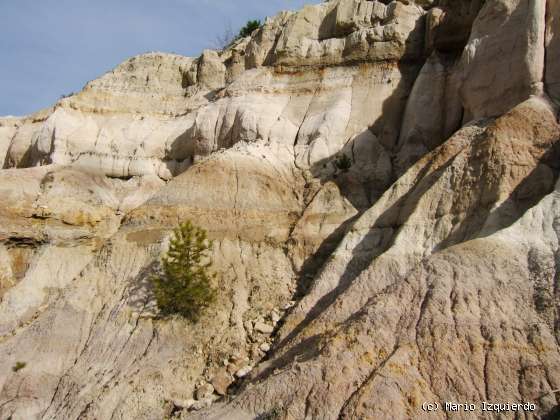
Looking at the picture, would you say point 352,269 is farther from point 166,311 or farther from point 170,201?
point 170,201

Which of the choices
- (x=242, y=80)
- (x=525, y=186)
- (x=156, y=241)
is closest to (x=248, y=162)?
(x=156, y=241)

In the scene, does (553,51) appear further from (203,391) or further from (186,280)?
(203,391)

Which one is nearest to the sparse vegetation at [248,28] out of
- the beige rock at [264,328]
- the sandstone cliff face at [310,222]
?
the sandstone cliff face at [310,222]

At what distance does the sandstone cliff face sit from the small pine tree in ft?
1.47

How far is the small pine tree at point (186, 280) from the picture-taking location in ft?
54.6

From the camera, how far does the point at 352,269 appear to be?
50.6ft

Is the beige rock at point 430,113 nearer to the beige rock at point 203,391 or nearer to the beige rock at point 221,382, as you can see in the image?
the beige rock at point 221,382

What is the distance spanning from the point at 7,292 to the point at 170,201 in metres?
6.11

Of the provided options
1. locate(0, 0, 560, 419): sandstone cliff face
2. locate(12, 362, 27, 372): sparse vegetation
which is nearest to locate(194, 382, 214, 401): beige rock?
locate(0, 0, 560, 419): sandstone cliff face

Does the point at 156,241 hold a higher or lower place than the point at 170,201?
lower

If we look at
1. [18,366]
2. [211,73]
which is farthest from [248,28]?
[18,366]

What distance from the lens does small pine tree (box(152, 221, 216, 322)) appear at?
54.6 ft

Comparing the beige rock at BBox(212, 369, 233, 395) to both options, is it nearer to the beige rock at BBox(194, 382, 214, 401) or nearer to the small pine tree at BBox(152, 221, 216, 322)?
the beige rock at BBox(194, 382, 214, 401)

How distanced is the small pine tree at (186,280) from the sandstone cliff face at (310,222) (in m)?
0.45
